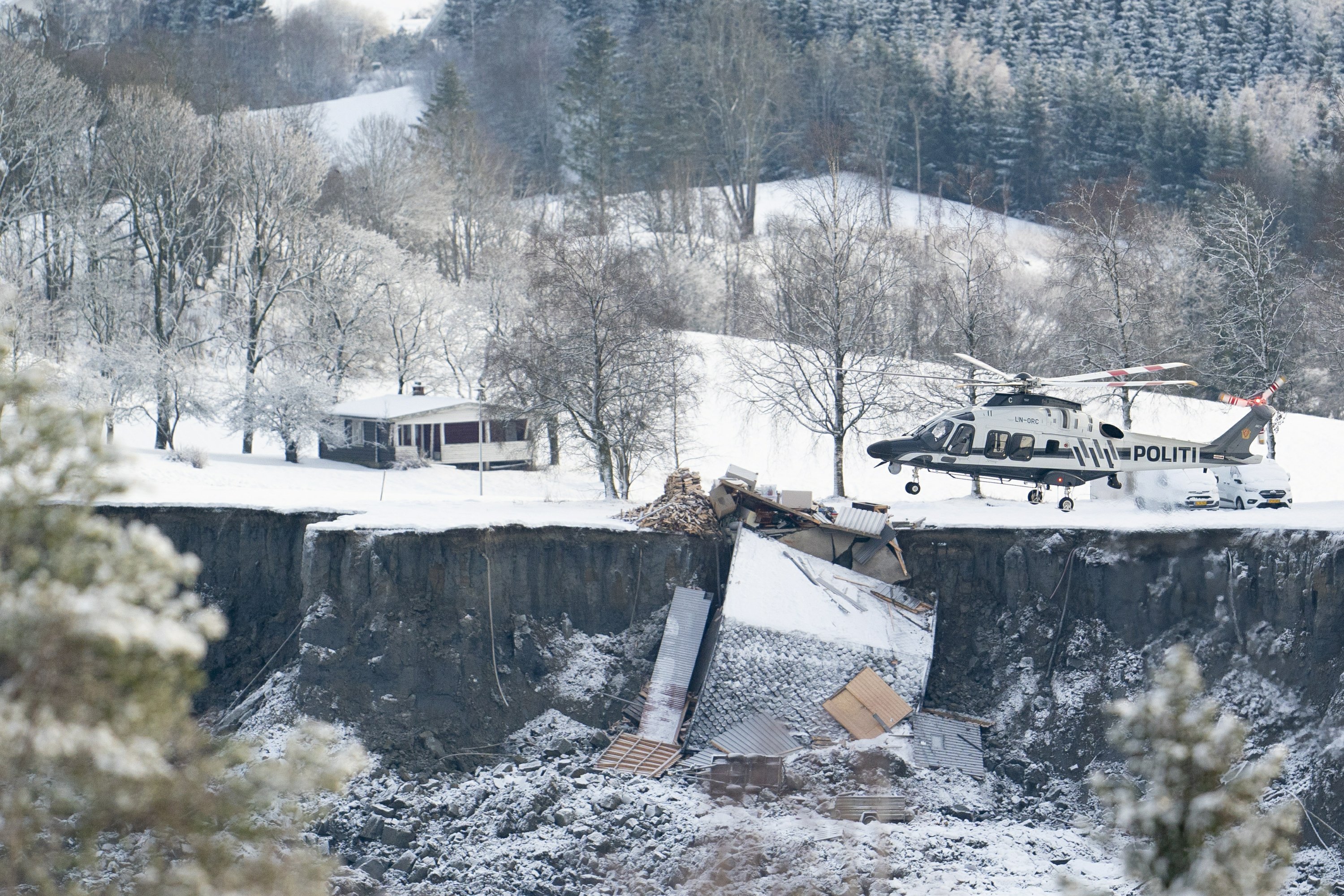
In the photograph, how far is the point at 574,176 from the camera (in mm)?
99250

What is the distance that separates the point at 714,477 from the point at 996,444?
2032 centimetres

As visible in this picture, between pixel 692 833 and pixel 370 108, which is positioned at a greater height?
pixel 370 108

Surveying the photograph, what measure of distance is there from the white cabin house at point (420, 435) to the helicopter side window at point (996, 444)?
77.6 ft

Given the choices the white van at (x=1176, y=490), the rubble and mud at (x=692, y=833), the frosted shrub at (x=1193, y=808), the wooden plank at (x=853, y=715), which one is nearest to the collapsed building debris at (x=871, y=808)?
the rubble and mud at (x=692, y=833)

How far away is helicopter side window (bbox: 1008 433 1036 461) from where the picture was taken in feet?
83.9

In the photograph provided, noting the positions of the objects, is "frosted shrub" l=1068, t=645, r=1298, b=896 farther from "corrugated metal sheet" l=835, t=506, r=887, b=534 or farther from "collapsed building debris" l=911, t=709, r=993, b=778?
"corrugated metal sheet" l=835, t=506, r=887, b=534

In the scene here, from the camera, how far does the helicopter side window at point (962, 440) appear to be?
25531 mm

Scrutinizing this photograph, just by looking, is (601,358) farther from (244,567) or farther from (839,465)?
(244,567)

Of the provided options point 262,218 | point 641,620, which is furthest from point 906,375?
point 262,218

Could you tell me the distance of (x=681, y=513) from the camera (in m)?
25.1

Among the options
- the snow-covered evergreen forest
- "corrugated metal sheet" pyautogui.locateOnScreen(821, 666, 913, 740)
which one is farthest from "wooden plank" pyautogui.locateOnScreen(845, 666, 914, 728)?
the snow-covered evergreen forest

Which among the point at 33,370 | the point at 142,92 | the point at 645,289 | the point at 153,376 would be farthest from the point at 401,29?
the point at 33,370

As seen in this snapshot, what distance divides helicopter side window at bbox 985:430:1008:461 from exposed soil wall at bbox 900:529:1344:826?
1990mm

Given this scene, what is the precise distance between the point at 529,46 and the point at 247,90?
25.3 metres
